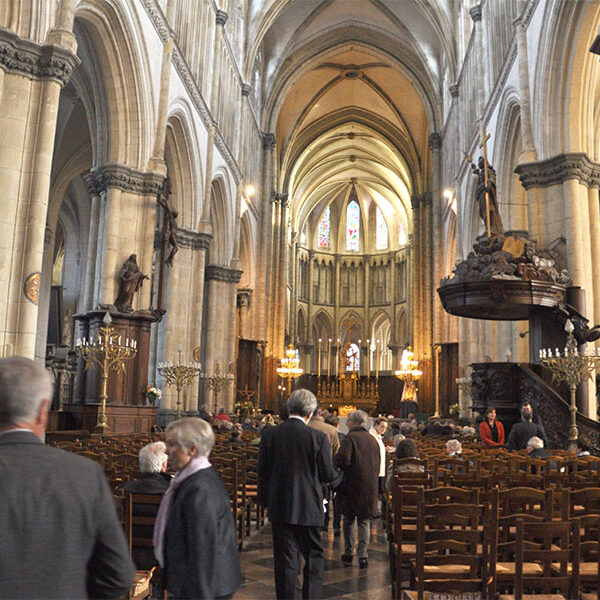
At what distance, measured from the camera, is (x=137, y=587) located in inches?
155

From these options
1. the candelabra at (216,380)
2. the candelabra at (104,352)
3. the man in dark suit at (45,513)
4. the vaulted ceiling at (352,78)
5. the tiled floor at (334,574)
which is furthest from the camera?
the vaulted ceiling at (352,78)

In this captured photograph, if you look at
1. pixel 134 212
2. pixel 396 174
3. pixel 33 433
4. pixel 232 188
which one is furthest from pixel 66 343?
pixel 396 174

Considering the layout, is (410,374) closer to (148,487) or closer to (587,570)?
(587,570)

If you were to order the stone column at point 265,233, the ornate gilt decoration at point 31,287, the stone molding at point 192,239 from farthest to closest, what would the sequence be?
the stone column at point 265,233 < the stone molding at point 192,239 < the ornate gilt decoration at point 31,287

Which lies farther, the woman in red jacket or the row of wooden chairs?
the woman in red jacket

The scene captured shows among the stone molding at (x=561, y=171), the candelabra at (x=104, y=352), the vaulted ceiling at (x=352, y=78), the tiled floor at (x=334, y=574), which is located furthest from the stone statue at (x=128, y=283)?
the vaulted ceiling at (x=352, y=78)

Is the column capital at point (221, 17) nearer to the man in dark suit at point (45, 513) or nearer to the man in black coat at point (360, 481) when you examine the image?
the man in black coat at point (360, 481)

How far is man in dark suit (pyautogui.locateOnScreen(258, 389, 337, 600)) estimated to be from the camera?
14.9ft

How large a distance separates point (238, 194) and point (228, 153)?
2329 mm

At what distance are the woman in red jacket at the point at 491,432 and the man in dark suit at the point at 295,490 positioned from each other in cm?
749

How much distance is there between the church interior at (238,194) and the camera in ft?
35.8

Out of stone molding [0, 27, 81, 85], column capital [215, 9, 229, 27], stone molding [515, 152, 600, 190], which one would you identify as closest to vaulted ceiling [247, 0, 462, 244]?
column capital [215, 9, 229, 27]

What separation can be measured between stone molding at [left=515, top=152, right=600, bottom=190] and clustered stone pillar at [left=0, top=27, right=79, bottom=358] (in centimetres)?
969

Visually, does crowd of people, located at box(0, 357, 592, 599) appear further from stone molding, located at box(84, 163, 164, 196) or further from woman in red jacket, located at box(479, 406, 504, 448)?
stone molding, located at box(84, 163, 164, 196)
